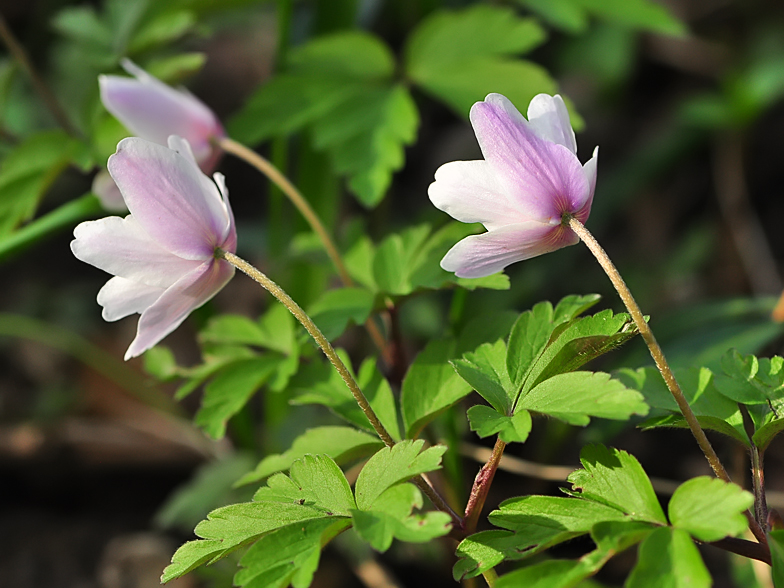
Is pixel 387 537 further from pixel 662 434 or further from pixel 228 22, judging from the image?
pixel 228 22

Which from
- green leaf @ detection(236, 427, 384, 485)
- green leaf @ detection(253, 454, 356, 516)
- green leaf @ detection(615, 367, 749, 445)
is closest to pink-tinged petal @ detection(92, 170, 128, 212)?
green leaf @ detection(236, 427, 384, 485)

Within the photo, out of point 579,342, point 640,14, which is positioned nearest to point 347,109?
point 640,14

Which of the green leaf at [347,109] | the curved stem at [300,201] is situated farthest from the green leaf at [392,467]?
the green leaf at [347,109]

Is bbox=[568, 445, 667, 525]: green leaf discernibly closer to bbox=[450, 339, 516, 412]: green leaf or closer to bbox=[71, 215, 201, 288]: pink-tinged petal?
bbox=[450, 339, 516, 412]: green leaf

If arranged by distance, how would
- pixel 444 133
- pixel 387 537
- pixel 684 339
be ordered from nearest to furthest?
pixel 387 537 < pixel 684 339 < pixel 444 133

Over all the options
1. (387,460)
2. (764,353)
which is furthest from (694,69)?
(387,460)

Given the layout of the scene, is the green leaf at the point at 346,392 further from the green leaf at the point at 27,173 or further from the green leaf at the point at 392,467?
the green leaf at the point at 27,173

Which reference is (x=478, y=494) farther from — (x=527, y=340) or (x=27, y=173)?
(x=27, y=173)
